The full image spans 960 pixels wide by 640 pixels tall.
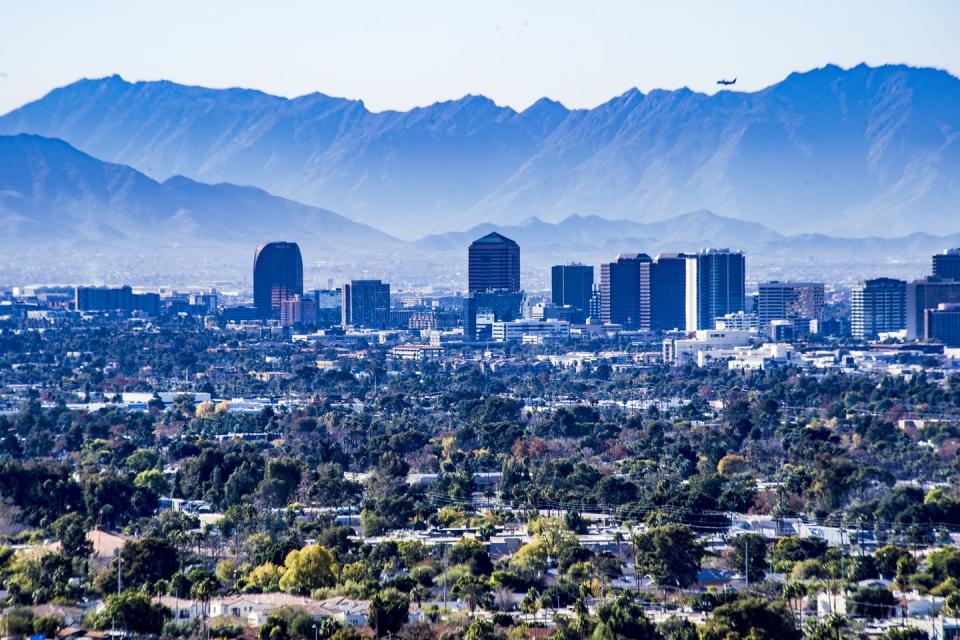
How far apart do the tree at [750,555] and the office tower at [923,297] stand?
93.1 metres

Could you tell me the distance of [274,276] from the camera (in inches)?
7008

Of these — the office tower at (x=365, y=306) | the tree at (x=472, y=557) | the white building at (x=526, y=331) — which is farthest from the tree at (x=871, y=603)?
the office tower at (x=365, y=306)

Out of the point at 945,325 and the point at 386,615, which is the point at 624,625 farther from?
the point at 945,325

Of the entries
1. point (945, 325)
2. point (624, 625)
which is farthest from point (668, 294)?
point (624, 625)

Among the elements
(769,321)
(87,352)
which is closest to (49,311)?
(87,352)

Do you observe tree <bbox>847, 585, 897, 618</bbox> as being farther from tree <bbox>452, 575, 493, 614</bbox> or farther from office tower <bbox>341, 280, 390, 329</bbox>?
office tower <bbox>341, 280, 390, 329</bbox>

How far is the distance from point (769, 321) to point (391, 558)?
360 feet

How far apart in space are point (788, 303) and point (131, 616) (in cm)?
12206

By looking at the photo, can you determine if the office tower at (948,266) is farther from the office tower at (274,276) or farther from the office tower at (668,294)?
the office tower at (274,276)

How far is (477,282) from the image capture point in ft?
527

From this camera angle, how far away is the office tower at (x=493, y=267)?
527 ft

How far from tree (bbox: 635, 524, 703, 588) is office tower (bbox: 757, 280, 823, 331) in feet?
349

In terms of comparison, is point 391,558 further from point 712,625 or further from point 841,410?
point 841,410

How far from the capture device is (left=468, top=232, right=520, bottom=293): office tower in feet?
527
